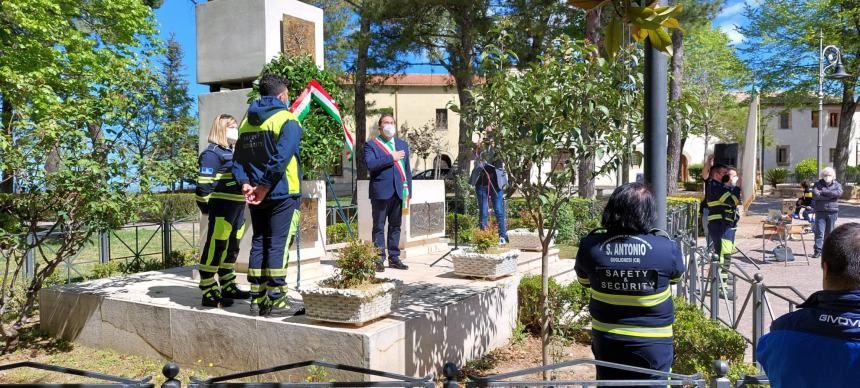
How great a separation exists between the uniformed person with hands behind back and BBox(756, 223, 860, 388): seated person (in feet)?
3.05

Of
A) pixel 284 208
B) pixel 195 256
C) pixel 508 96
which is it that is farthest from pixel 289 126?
pixel 195 256

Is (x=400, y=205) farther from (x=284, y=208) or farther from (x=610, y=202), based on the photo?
(x=610, y=202)

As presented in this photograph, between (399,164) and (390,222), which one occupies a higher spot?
(399,164)

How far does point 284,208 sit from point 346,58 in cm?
2290

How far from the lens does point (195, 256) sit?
988 cm

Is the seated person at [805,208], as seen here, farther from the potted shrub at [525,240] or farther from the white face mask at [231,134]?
the white face mask at [231,134]

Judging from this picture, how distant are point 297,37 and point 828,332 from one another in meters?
6.40

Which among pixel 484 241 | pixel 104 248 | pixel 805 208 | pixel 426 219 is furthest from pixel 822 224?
pixel 104 248

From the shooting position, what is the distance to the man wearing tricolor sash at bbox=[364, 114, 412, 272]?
25.5ft

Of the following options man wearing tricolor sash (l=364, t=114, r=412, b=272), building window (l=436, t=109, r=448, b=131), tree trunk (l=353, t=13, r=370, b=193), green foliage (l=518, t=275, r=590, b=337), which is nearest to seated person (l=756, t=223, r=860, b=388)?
green foliage (l=518, t=275, r=590, b=337)

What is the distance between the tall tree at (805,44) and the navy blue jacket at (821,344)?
1200 inches

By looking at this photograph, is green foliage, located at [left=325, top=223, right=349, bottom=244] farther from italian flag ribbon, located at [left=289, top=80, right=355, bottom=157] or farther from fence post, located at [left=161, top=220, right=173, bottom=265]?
italian flag ribbon, located at [left=289, top=80, right=355, bottom=157]

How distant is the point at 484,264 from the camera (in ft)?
22.1

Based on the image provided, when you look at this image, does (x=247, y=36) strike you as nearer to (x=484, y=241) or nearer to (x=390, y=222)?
(x=390, y=222)
